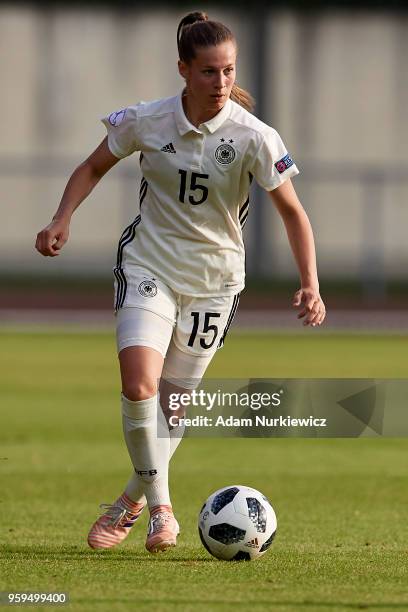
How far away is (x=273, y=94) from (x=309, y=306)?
26079mm

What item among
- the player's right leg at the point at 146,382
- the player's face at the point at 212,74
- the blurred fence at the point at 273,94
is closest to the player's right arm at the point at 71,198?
the player's right leg at the point at 146,382

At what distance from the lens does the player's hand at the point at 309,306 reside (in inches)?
254

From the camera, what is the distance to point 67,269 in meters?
28.6

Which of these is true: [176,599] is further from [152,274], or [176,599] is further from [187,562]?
[152,274]

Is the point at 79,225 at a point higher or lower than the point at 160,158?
lower

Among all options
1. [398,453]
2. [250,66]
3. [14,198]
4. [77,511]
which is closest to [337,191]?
[250,66]

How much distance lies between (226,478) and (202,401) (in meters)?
2.92

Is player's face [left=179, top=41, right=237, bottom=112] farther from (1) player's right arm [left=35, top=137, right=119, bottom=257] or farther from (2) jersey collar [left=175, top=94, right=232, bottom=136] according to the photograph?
(1) player's right arm [left=35, top=137, right=119, bottom=257]

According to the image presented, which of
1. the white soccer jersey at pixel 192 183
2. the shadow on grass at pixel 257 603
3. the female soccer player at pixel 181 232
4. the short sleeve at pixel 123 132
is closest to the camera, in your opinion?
the shadow on grass at pixel 257 603

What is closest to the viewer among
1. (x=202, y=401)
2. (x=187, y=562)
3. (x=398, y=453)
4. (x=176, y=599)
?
(x=176, y=599)

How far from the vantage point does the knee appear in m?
6.52

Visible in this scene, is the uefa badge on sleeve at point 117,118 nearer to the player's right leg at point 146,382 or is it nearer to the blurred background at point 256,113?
the player's right leg at point 146,382

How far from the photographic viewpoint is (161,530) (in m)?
6.61

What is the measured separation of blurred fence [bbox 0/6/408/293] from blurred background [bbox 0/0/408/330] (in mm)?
28
